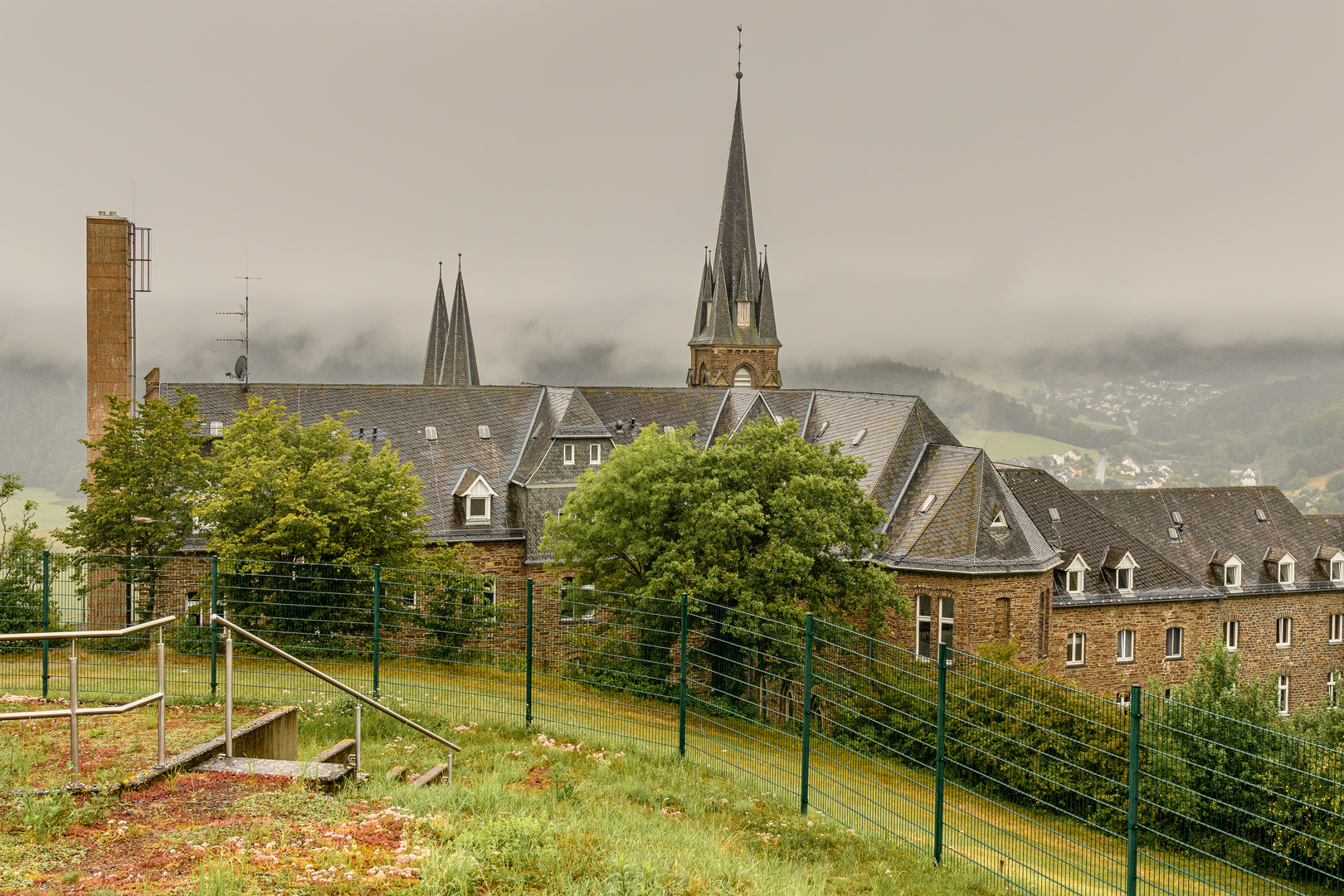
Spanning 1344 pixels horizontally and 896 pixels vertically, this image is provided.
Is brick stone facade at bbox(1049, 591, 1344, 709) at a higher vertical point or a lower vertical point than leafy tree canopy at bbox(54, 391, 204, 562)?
lower

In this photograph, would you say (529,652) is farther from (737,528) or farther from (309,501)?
(737,528)

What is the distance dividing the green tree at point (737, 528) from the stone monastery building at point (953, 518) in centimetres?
573

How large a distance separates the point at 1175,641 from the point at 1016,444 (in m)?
138

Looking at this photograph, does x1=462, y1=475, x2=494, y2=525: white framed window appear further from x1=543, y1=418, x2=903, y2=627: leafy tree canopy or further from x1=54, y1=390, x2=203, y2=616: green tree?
x1=54, y1=390, x2=203, y2=616: green tree

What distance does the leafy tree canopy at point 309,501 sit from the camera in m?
26.1

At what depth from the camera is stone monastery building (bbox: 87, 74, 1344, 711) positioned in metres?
37.2

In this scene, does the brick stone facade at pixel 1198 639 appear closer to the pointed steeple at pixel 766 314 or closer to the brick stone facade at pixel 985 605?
the brick stone facade at pixel 985 605

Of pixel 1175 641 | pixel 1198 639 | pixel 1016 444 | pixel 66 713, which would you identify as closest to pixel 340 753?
pixel 66 713

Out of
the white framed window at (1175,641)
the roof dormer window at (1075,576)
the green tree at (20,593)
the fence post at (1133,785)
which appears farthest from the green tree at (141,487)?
the white framed window at (1175,641)

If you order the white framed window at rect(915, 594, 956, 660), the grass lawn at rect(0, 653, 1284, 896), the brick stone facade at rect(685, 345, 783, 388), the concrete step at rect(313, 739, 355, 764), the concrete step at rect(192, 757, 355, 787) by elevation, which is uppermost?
the brick stone facade at rect(685, 345, 783, 388)

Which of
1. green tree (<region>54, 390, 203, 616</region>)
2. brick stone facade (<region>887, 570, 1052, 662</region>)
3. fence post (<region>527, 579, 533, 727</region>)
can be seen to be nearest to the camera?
fence post (<region>527, 579, 533, 727</region>)

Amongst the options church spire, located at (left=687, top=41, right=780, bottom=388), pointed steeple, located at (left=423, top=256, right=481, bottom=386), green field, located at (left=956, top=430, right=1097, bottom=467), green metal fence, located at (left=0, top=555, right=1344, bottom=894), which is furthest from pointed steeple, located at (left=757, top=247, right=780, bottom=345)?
green field, located at (left=956, top=430, right=1097, bottom=467)

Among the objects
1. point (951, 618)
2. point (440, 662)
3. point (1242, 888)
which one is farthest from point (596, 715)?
point (951, 618)

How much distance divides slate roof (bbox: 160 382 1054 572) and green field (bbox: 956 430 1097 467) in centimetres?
12589
